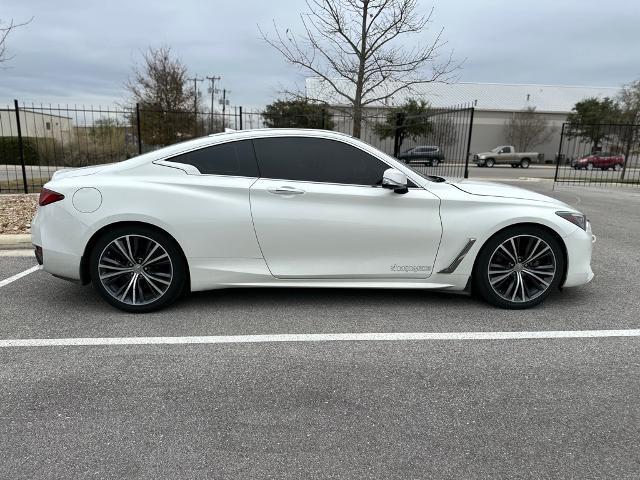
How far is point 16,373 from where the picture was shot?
3109mm

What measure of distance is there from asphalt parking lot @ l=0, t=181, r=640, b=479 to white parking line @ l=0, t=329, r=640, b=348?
2.8 inches

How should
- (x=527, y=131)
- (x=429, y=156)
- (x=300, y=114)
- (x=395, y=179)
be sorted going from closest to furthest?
(x=395, y=179), (x=300, y=114), (x=429, y=156), (x=527, y=131)

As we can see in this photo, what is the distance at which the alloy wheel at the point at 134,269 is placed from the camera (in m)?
4.04

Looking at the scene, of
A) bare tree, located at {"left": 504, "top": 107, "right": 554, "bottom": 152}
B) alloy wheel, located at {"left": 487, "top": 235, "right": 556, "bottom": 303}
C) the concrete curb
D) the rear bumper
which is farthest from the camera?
bare tree, located at {"left": 504, "top": 107, "right": 554, "bottom": 152}

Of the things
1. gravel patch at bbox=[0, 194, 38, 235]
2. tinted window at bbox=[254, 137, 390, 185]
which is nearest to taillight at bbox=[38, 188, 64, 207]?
tinted window at bbox=[254, 137, 390, 185]

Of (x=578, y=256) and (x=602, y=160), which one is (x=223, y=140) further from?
(x=602, y=160)

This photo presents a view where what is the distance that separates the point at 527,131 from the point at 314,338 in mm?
54666

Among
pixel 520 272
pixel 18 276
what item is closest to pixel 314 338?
pixel 520 272

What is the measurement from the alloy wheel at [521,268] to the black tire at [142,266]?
275 cm

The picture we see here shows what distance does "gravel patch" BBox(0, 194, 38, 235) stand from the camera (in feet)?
23.4

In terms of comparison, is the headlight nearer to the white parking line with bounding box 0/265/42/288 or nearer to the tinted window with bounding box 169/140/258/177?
the tinted window with bounding box 169/140/258/177

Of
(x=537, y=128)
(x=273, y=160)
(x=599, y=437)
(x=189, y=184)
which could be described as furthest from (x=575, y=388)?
(x=537, y=128)

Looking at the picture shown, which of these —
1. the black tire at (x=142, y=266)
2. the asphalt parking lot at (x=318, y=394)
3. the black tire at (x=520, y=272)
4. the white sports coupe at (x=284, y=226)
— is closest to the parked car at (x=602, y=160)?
the black tire at (x=520, y=272)

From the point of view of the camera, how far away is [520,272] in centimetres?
431
